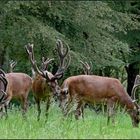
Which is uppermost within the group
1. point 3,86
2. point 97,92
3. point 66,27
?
point 66,27

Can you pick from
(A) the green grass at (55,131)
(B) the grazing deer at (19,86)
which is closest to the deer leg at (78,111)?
(B) the grazing deer at (19,86)

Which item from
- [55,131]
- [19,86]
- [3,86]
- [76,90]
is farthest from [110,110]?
[55,131]

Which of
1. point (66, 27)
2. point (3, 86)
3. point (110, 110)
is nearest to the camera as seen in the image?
point (110, 110)

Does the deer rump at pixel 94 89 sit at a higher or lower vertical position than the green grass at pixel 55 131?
higher

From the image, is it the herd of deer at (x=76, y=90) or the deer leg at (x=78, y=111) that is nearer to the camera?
the herd of deer at (x=76, y=90)

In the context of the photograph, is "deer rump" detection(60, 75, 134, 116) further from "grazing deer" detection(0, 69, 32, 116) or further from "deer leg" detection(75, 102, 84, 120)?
"grazing deer" detection(0, 69, 32, 116)

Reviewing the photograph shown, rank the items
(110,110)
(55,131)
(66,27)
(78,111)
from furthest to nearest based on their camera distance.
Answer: (66,27) < (78,111) < (110,110) < (55,131)

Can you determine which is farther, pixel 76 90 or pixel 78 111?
pixel 76 90

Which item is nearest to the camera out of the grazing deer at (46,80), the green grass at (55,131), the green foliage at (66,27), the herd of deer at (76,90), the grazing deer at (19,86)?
the green grass at (55,131)

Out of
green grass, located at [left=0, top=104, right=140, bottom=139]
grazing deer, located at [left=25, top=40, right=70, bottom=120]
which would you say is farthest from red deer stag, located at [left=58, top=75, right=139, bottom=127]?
green grass, located at [left=0, top=104, right=140, bottom=139]

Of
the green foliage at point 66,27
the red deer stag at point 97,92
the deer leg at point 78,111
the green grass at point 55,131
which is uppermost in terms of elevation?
the green foliage at point 66,27

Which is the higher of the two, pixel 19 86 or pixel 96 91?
pixel 19 86

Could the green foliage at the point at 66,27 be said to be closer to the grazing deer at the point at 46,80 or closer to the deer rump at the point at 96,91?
the deer rump at the point at 96,91

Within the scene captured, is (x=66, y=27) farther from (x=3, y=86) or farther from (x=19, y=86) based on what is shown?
(x=3, y=86)
